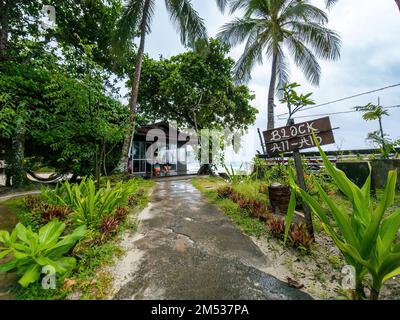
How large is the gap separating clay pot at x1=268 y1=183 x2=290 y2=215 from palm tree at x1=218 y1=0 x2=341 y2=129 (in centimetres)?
577

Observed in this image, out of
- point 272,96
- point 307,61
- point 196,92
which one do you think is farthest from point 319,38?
point 196,92

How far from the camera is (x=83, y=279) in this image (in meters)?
1.86

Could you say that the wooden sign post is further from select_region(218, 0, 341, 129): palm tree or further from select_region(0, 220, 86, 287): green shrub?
select_region(218, 0, 341, 129): palm tree

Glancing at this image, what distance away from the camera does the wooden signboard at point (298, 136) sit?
254cm

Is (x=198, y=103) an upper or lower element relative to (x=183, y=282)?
upper

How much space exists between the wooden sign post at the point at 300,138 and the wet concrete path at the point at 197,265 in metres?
1.22

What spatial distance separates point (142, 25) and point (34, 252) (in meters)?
9.29

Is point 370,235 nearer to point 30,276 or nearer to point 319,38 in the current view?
point 30,276

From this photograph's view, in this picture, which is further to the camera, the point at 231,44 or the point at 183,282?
the point at 231,44

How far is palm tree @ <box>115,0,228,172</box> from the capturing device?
25.4 feet
